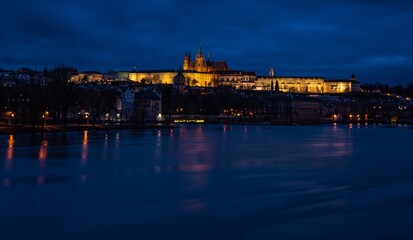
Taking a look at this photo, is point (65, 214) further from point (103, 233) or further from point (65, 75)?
point (65, 75)

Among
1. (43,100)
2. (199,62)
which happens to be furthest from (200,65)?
(43,100)

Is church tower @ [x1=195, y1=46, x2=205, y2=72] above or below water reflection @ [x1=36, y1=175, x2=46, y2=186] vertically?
above

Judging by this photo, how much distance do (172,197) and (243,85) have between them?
169m

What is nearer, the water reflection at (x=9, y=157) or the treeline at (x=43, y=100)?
the water reflection at (x=9, y=157)

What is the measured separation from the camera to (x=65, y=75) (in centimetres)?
5188

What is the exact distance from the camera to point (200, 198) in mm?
13609

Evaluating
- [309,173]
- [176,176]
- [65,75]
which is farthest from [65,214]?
→ [65,75]

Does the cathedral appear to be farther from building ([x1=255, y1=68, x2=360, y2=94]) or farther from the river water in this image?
the river water

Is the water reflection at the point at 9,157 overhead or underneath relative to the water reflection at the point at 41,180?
overhead

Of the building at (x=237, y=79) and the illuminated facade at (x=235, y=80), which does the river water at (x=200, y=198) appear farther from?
the building at (x=237, y=79)

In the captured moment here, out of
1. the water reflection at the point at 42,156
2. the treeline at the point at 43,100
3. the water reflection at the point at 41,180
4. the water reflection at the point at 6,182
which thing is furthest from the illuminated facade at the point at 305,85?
the water reflection at the point at 6,182

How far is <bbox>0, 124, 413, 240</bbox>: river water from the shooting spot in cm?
1026

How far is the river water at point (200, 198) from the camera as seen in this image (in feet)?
33.7

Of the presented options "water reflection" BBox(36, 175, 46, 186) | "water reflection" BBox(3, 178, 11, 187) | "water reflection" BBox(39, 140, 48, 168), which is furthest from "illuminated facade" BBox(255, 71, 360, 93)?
"water reflection" BBox(3, 178, 11, 187)
